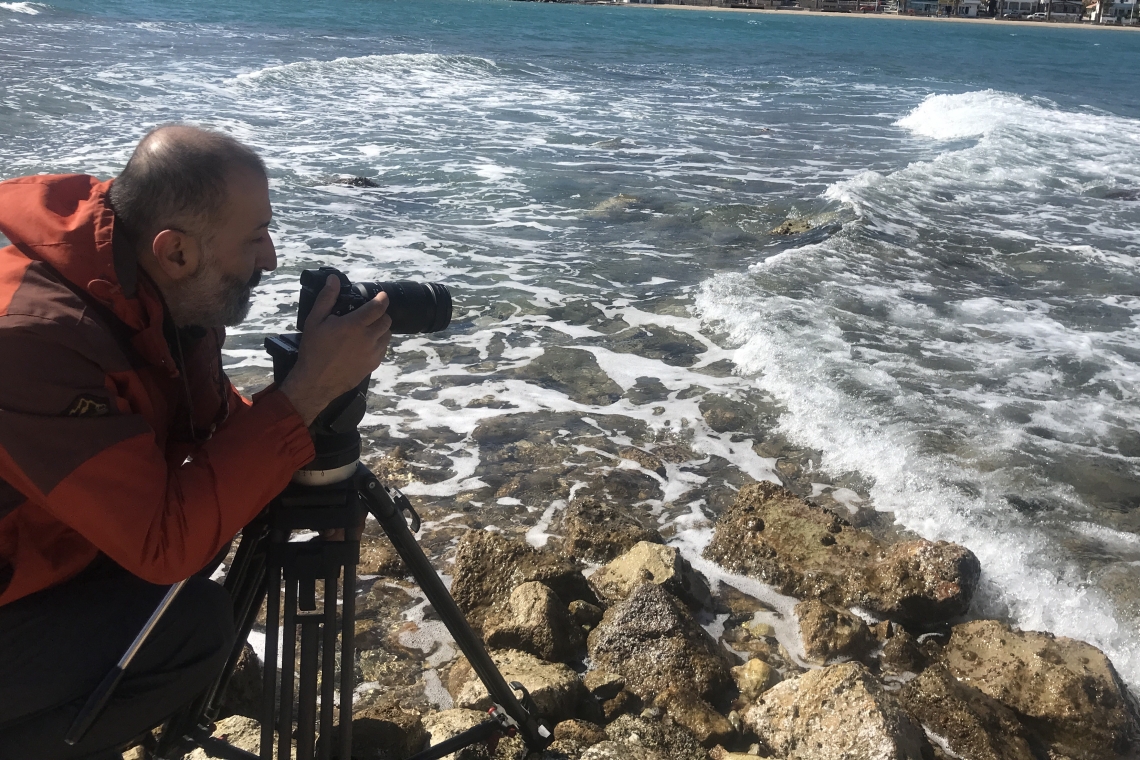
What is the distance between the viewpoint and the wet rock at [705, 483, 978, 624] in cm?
347

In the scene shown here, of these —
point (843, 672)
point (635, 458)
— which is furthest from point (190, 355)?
point (635, 458)

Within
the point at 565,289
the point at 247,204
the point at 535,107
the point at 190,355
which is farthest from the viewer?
the point at 535,107

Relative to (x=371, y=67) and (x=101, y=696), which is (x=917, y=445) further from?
(x=371, y=67)

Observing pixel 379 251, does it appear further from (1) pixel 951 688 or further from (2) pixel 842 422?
(1) pixel 951 688

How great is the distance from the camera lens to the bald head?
0.32 m

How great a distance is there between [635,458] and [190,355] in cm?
314

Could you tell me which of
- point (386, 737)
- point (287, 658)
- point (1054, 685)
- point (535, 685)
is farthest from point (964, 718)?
point (287, 658)

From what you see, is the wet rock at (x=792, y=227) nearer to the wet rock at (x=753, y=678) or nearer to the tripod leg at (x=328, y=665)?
the wet rock at (x=753, y=678)

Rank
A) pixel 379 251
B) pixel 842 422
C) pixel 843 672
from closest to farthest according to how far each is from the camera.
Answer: pixel 843 672, pixel 842 422, pixel 379 251

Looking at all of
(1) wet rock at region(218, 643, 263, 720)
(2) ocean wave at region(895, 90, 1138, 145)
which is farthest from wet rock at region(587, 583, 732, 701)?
(2) ocean wave at region(895, 90, 1138, 145)

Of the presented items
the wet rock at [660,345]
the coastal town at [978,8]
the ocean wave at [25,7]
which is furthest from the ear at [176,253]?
the coastal town at [978,8]

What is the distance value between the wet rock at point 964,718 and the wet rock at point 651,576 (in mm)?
825

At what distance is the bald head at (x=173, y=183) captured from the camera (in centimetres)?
166

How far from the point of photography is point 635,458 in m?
4.82
